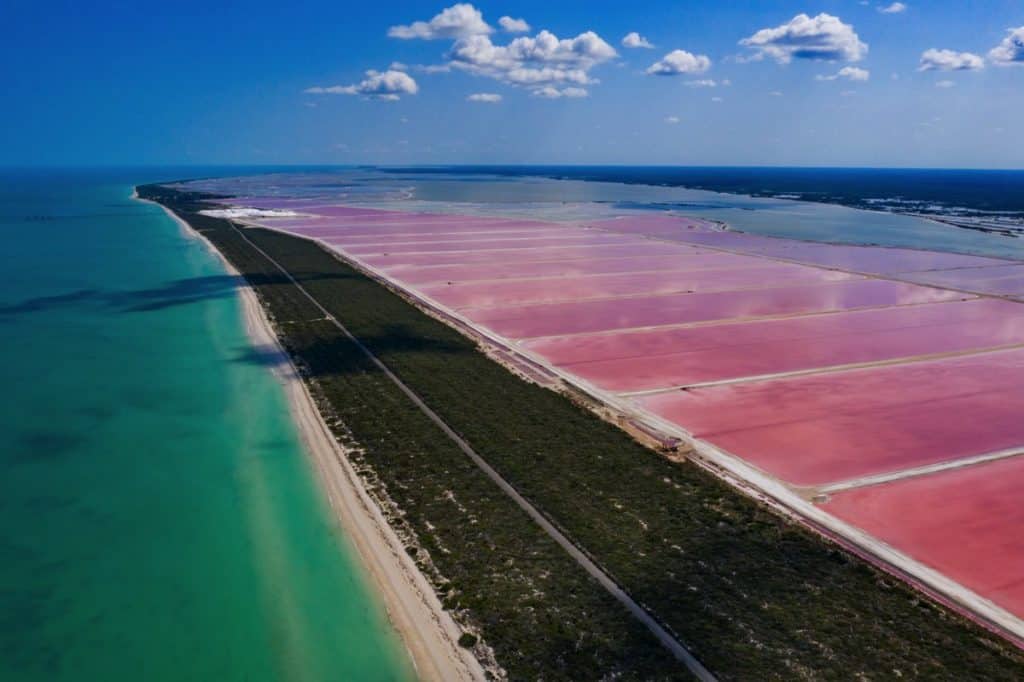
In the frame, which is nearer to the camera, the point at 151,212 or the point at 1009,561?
the point at 1009,561

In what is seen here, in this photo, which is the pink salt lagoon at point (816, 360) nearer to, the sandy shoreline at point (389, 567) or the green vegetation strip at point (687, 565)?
the green vegetation strip at point (687, 565)

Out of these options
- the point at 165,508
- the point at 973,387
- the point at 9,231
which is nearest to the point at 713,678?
the point at 165,508

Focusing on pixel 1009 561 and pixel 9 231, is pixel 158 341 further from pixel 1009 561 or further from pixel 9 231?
pixel 9 231

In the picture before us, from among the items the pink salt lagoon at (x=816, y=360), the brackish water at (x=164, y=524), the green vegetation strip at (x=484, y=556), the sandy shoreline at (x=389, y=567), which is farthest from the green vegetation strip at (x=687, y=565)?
the brackish water at (x=164, y=524)

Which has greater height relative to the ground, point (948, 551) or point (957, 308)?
point (957, 308)

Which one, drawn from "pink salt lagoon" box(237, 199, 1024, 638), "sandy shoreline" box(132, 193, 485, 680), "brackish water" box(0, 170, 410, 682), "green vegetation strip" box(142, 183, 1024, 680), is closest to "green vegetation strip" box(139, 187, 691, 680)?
"green vegetation strip" box(142, 183, 1024, 680)

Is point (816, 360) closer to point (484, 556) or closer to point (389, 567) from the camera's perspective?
point (484, 556)

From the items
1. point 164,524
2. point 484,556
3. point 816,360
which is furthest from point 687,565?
point 816,360
